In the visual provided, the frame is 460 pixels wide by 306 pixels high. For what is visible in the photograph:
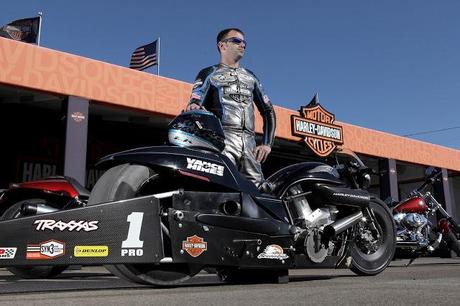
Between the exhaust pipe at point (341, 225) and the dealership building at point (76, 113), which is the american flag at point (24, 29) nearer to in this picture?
the dealership building at point (76, 113)

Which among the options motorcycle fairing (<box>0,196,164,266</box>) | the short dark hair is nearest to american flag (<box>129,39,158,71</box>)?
the short dark hair

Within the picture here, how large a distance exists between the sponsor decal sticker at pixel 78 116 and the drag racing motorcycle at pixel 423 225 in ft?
24.5

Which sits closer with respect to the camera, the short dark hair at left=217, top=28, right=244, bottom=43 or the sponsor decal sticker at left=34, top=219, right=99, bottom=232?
the sponsor decal sticker at left=34, top=219, right=99, bottom=232

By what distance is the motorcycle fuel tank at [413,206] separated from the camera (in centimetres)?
946

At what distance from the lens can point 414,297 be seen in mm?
2830

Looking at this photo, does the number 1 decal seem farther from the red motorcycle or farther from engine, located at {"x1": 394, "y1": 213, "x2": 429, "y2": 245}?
engine, located at {"x1": 394, "y1": 213, "x2": 429, "y2": 245}

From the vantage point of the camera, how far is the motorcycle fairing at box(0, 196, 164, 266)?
9.47 feet

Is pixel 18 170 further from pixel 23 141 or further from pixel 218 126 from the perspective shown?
pixel 218 126

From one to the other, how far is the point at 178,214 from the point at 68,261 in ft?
2.36

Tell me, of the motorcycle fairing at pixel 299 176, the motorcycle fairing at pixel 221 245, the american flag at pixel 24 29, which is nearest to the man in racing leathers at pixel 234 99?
the motorcycle fairing at pixel 299 176

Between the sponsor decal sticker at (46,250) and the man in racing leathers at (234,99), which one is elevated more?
the man in racing leathers at (234,99)

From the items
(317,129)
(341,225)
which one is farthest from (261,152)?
(317,129)

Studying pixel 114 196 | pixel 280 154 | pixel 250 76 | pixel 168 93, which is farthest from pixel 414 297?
pixel 280 154

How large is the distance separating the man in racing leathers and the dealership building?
8157 mm
